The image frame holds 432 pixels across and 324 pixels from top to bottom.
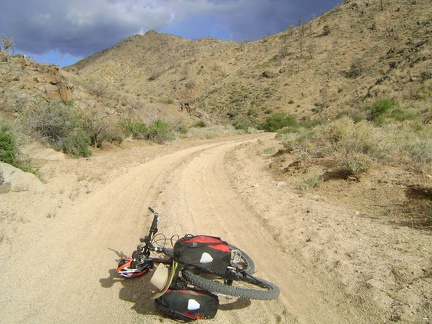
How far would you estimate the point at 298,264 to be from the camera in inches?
183

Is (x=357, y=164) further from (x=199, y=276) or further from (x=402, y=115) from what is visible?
(x=402, y=115)

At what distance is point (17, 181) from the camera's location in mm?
8336

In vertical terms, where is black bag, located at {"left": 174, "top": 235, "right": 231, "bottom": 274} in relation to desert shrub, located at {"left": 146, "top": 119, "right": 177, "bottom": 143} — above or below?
below

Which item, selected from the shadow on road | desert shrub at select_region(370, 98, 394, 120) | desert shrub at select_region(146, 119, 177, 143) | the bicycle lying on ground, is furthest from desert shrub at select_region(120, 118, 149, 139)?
the bicycle lying on ground

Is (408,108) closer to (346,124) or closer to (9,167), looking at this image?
(346,124)

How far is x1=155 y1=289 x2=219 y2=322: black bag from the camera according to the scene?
11.3 feet

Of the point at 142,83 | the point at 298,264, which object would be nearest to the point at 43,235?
the point at 298,264

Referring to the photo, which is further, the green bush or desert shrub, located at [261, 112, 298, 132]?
desert shrub, located at [261, 112, 298, 132]

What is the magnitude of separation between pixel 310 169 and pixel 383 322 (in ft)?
21.8

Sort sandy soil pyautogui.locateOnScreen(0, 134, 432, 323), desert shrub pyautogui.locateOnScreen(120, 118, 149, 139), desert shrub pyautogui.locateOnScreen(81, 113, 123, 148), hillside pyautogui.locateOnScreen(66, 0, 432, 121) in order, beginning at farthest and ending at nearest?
hillside pyautogui.locateOnScreen(66, 0, 432, 121) → desert shrub pyautogui.locateOnScreen(120, 118, 149, 139) → desert shrub pyautogui.locateOnScreen(81, 113, 123, 148) → sandy soil pyautogui.locateOnScreen(0, 134, 432, 323)

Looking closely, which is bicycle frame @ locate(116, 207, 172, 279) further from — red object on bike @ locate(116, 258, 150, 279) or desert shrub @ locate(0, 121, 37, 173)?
desert shrub @ locate(0, 121, 37, 173)

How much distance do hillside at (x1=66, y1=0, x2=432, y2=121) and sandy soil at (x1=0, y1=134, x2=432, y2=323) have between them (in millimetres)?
19758

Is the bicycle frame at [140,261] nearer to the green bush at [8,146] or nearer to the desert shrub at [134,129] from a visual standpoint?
the green bush at [8,146]

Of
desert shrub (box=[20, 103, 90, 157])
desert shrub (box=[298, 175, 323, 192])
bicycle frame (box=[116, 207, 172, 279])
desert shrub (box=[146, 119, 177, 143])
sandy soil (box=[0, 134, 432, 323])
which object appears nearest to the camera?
sandy soil (box=[0, 134, 432, 323])
